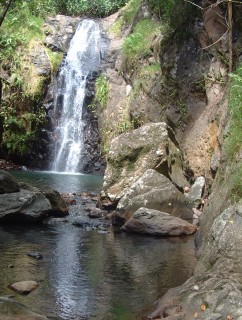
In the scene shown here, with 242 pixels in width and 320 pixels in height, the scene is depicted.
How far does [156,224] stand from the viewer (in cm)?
965

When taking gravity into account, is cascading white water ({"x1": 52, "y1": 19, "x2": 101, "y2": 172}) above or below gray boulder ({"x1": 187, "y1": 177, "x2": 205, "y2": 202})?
above

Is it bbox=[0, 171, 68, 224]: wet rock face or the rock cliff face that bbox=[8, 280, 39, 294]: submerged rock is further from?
bbox=[0, 171, 68, 224]: wet rock face

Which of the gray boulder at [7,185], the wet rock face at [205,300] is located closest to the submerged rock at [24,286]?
the wet rock face at [205,300]

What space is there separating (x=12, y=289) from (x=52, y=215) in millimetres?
4889

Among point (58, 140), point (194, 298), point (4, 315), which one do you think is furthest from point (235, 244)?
point (58, 140)

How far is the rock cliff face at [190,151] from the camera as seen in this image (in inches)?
214

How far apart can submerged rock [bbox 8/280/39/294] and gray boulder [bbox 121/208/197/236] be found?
3.70m

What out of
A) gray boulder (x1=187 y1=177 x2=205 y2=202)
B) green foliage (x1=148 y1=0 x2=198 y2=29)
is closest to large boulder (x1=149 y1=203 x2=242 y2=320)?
gray boulder (x1=187 y1=177 x2=205 y2=202)

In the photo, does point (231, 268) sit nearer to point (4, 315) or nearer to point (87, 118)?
point (4, 315)

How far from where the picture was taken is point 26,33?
22500mm

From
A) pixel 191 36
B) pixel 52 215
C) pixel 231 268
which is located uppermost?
pixel 191 36

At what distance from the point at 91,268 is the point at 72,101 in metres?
14.1

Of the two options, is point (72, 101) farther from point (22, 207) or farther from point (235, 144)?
point (235, 144)

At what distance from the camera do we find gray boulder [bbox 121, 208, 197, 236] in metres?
9.61
